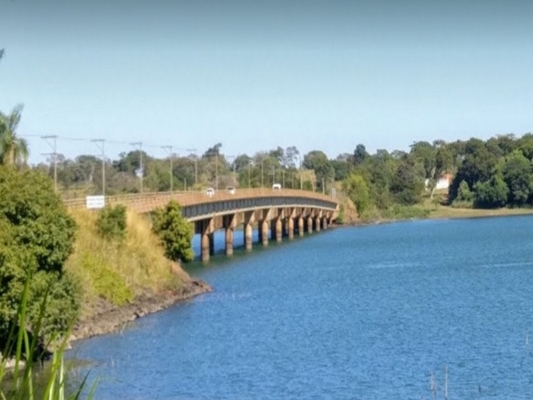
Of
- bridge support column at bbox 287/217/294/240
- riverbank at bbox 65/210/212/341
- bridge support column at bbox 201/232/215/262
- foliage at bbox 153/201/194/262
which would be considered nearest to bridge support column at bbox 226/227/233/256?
bridge support column at bbox 201/232/215/262

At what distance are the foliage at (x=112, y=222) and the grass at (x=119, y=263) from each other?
1.17ft

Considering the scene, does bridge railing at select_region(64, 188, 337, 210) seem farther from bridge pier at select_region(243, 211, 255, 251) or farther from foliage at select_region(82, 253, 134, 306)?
foliage at select_region(82, 253, 134, 306)

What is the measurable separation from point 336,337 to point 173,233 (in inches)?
1446

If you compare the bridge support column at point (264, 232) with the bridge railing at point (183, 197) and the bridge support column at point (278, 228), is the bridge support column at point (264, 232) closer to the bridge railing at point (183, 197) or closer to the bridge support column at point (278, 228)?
the bridge railing at point (183, 197)

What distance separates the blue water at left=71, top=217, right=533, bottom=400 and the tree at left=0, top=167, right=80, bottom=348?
274cm

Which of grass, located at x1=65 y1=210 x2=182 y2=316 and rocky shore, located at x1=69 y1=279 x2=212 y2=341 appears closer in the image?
rocky shore, located at x1=69 y1=279 x2=212 y2=341

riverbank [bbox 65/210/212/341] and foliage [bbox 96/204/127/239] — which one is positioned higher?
foliage [bbox 96/204/127/239]

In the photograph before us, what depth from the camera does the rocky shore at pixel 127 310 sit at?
55.9 meters

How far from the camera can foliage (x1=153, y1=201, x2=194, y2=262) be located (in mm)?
88188

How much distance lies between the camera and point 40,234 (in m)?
45.6

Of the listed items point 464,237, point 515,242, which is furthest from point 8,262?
point 464,237

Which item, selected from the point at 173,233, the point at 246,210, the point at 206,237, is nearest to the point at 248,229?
the point at 246,210

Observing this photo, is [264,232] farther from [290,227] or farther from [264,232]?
[290,227]

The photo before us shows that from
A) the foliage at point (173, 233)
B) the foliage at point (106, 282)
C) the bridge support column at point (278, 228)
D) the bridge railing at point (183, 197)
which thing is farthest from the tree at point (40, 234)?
the bridge support column at point (278, 228)
